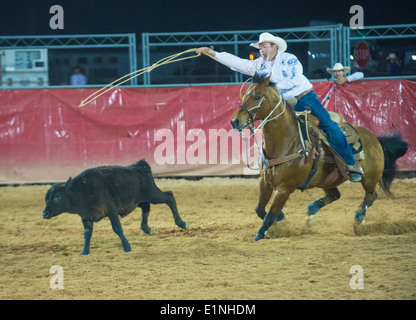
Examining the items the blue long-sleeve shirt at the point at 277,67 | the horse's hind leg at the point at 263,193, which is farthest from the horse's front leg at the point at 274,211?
the blue long-sleeve shirt at the point at 277,67

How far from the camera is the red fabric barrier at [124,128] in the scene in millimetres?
11328

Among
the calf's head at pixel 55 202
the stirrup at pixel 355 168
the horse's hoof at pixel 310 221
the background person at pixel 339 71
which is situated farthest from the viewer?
the background person at pixel 339 71

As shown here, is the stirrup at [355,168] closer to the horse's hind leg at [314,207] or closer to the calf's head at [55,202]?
the horse's hind leg at [314,207]

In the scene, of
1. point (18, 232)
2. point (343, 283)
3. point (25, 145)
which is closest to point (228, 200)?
point (18, 232)

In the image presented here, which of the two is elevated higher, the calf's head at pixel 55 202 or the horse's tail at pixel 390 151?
the horse's tail at pixel 390 151

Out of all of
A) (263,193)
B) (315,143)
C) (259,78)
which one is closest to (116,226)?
(263,193)

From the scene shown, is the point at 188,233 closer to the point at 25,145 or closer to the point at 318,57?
the point at 25,145

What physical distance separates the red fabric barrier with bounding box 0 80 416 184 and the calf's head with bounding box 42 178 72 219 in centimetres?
526

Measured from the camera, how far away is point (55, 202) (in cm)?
605

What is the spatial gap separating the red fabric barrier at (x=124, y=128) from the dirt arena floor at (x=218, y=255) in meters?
2.11

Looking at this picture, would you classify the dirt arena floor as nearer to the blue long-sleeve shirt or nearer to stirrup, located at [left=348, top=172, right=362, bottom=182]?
stirrup, located at [left=348, top=172, right=362, bottom=182]

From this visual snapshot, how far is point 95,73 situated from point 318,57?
383 inches

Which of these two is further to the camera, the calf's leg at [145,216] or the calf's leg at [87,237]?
the calf's leg at [145,216]
